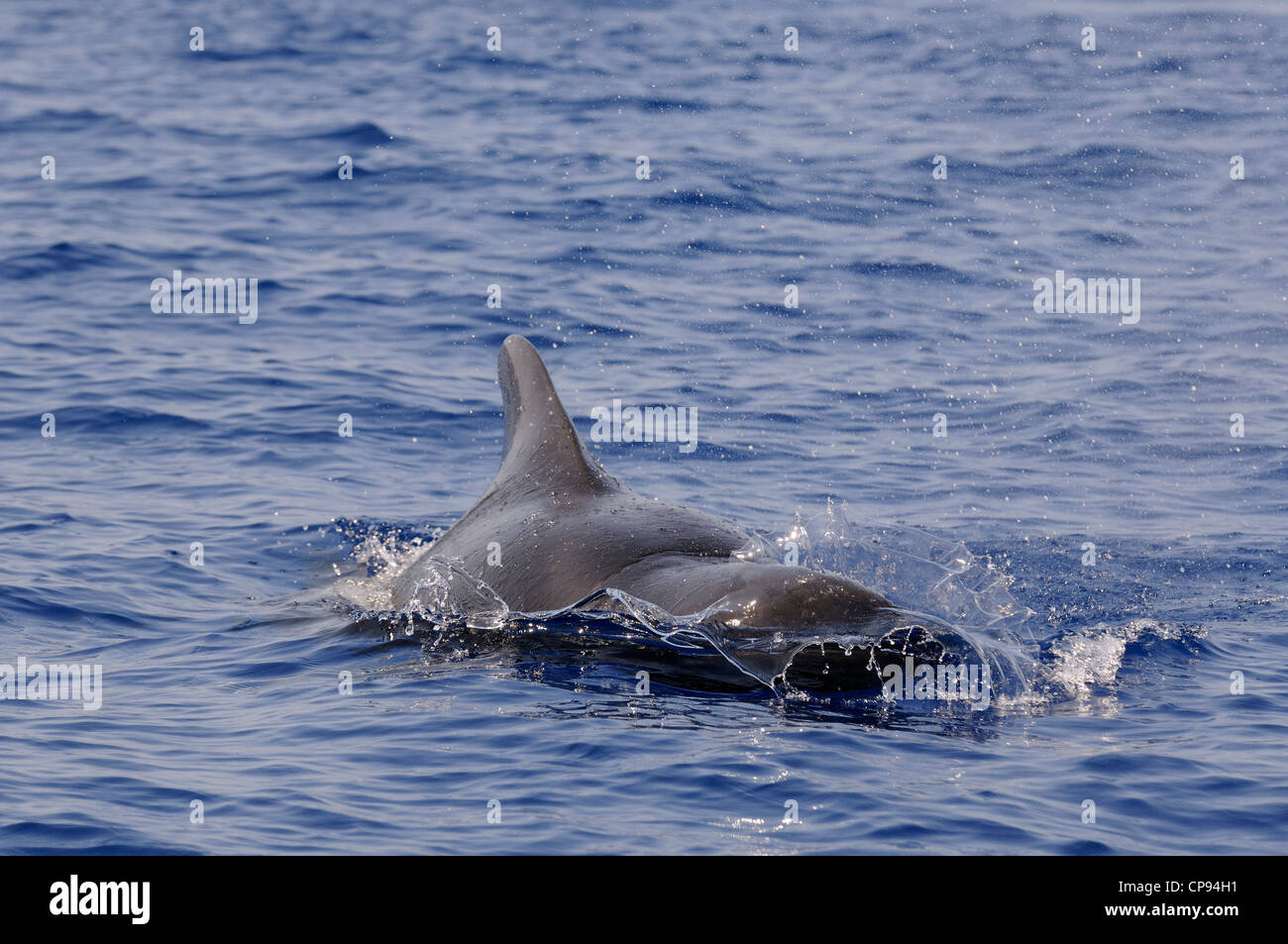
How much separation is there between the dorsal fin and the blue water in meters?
1.32

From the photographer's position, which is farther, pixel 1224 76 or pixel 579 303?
→ pixel 1224 76

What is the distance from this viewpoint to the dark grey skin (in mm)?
9320

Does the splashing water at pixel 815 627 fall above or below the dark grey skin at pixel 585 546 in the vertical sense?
below

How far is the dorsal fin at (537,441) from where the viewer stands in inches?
455

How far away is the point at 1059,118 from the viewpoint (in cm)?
3166

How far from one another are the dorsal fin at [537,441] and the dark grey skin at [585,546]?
11mm

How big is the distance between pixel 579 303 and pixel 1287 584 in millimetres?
12026

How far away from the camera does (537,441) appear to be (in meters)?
11.9

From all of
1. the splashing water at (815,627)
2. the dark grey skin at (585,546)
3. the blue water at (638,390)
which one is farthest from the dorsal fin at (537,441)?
the blue water at (638,390)

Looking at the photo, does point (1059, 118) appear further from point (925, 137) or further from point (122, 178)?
point (122, 178)

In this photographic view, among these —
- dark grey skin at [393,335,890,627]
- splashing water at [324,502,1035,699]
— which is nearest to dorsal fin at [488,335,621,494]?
dark grey skin at [393,335,890,627]

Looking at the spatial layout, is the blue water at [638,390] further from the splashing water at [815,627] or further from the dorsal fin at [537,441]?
the dorsal fin at [537,441]

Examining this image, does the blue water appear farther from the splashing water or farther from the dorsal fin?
the dorsal fin
